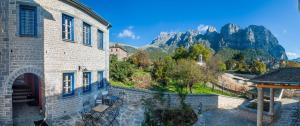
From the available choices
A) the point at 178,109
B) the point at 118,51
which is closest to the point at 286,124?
the point at 178,109

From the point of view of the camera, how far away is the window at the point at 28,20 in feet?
43.4

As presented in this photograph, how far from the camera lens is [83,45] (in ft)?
57.1

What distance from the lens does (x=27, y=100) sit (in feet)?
51.4

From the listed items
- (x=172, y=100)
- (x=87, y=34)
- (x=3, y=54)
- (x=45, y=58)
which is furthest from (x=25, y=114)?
(x=172, y=100)

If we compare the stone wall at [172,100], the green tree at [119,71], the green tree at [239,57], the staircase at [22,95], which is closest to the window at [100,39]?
the stone wall at [172,100]

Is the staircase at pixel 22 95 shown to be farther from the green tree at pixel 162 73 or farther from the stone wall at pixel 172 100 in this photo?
the green tree at pixel 162 73

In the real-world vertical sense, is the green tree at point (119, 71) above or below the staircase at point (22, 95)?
above

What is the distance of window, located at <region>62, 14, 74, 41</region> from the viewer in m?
15.3

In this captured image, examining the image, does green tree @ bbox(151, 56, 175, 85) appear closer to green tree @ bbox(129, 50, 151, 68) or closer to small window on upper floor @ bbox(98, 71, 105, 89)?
green tree @ bbox(129, 50, 151, 68)

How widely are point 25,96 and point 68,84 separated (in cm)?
304

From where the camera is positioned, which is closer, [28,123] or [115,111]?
[28,123]

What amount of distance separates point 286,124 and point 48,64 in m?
14.8

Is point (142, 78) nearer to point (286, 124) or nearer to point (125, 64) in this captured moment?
point (125, 64)

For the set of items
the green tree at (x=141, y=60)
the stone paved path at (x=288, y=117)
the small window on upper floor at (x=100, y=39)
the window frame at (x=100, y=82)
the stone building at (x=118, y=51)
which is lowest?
the stone paved path at (x=288, y=117)
